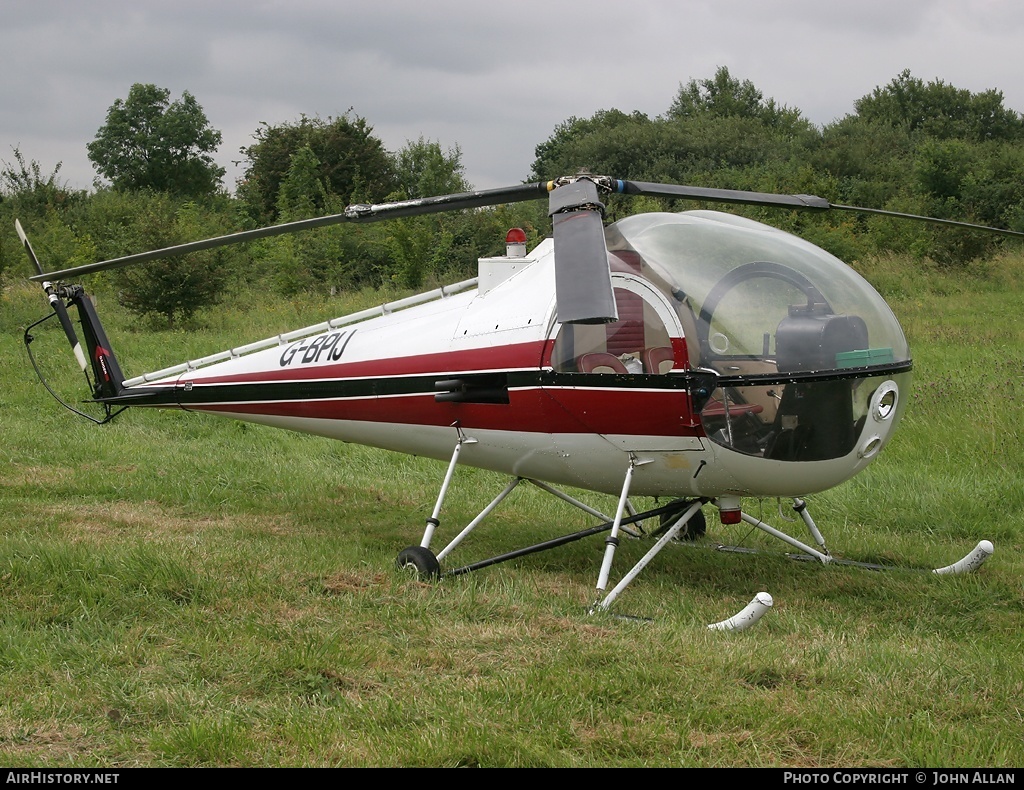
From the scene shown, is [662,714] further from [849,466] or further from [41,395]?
[41,395]

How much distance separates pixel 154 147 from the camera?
45.6 metres

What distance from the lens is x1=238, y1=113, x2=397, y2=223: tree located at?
3144cm

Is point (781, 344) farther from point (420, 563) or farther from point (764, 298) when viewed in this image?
point (420, 563)

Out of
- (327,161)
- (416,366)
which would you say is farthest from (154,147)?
(416,366)

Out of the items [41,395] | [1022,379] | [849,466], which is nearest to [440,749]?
[849,466]

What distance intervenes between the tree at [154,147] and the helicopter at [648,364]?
41.5 metres

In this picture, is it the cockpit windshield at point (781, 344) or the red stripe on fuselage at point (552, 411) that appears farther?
the red stripe on fuselage at point (552, 411)

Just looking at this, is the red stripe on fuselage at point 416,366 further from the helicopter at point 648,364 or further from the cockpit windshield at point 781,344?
the cockpit windshield at point 781,344

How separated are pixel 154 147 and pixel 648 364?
45.6 metres

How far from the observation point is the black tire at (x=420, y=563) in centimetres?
534

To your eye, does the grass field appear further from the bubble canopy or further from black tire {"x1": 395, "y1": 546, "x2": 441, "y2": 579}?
the bubble canopy

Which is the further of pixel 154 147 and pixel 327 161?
pixel 154 147

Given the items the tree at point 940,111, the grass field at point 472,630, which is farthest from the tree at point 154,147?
the grass field at point 472,630
